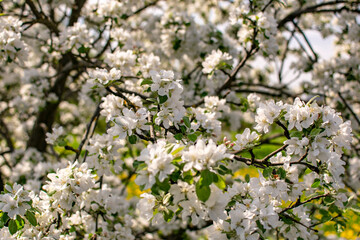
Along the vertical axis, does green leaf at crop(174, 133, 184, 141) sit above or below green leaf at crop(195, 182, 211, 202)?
above

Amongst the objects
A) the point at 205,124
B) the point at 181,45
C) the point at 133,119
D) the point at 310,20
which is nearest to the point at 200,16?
the point at 310,20

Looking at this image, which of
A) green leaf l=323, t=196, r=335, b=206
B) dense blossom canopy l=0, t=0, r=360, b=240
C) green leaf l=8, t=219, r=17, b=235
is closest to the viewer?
dense blossom canopy l=0, t=0, r=360, b=240

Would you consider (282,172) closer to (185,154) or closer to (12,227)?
(185,154)

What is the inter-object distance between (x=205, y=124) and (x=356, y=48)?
320 cm

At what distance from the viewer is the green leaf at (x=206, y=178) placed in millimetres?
1247

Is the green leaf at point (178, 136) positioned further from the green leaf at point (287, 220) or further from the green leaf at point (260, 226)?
the green leaf at point (287, 220)

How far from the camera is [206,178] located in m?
1.25

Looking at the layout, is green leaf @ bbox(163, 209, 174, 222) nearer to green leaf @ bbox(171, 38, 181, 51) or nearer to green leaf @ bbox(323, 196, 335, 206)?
green leaf @ bbox(323, 196, 335, 206)

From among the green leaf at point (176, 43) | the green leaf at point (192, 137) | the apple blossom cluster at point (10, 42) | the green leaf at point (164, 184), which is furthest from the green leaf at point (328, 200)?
the apple blossom cluster at point (10, 42)

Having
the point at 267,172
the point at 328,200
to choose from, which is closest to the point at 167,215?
the point at 267,172

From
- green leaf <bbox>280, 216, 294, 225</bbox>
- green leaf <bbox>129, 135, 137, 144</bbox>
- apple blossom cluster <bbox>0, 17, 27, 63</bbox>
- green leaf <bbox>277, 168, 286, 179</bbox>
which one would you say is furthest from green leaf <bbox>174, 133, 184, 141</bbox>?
apple blossom cluster <bbox>0, 17, 27, 63</bbox>

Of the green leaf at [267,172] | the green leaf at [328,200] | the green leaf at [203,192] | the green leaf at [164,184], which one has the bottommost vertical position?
the green leaf at [203,192]

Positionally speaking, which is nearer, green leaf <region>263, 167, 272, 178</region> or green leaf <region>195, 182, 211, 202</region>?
green leaf <region>195, 182, 211, 202</region>

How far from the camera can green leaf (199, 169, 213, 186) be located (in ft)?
4.09
